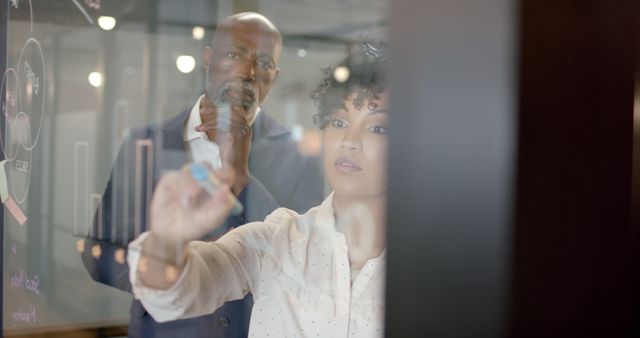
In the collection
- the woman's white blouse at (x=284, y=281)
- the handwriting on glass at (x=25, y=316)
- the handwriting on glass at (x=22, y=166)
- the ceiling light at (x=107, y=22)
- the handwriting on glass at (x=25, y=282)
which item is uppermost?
the ceiling light at (x=107, y=22)

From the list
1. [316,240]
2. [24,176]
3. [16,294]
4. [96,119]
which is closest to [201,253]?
[316,240]

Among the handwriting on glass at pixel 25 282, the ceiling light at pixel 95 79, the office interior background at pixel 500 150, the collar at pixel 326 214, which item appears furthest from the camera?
the handwriting on glass at pixel 25 282

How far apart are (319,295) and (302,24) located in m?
0.42

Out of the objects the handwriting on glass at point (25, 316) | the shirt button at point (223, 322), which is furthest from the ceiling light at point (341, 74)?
the handwriting on glass at point (25, 316)

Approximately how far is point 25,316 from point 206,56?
3.69 ft

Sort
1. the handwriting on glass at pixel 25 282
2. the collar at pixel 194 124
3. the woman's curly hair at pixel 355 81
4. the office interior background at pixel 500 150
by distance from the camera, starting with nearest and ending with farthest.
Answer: the office interior background at pixel 500 150
the woman's curly hair at pixel 355 81
the collar at pixel 194 124
the handwriting on glass at pixel 25 282

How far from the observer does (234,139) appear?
4.35 feet

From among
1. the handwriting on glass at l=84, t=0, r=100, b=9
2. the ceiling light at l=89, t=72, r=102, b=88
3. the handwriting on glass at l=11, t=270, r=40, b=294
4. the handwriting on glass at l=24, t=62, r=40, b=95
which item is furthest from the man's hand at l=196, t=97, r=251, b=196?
the handwriting on glass at l=11, t=270, r=40, b=294

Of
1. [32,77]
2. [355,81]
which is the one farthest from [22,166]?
[355,81]

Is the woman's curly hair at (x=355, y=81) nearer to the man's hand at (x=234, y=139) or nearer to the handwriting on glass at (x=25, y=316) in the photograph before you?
the man's hand at (x=234, y=139)

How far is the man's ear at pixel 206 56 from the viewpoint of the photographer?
1382 millimetres

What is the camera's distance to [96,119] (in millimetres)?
1593

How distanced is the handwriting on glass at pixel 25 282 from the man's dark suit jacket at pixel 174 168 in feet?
1.67

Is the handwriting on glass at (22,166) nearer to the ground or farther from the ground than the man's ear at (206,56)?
nearer to the ground
